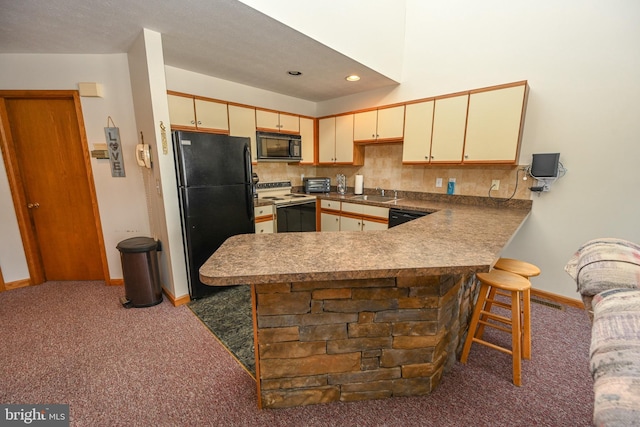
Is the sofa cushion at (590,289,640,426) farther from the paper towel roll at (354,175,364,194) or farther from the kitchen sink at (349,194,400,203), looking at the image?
the paper towel roll at (354,175,364,194)

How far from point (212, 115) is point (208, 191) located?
1.10m

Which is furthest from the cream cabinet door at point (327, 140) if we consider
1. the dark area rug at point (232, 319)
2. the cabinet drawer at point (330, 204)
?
the dark area rug at point (232, 319)

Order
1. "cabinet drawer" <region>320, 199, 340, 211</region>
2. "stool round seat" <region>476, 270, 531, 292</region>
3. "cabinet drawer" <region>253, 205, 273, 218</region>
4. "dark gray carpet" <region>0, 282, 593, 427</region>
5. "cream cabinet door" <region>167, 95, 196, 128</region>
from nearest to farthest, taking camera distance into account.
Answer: "dark gray carpet" <region>0, 282, 593, 427</region> < "stool round seat" <region>476, 270, 531, 292</region> < "cream cabinet door" <region>167, 95, 196, 128</region> < "cabinet drawer" <region>253, 205, 273, 218</region> < "cabinet drawer" <region>320, 199, 340, 211</region>

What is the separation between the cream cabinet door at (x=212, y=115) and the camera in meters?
2.95

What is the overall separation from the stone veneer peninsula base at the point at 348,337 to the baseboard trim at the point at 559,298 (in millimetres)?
1957

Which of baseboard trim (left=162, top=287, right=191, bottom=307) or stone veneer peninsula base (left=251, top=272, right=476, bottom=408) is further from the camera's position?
baseboard trim (left=162, top=287, right=191, bottom=307)

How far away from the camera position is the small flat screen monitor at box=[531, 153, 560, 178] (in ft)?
7.92

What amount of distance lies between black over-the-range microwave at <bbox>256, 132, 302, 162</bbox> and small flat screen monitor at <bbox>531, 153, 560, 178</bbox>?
290cm

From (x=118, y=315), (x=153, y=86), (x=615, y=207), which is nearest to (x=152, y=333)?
(x=118, y=315)

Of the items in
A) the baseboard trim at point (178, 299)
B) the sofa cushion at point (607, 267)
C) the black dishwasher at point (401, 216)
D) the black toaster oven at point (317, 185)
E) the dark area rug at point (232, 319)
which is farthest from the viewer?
the black toaster oven at point (317, 185)

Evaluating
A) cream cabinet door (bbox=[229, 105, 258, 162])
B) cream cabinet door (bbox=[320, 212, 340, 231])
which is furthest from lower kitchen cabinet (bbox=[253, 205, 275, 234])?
cream cabinet door (bbox=[320, 212, 340, 231])

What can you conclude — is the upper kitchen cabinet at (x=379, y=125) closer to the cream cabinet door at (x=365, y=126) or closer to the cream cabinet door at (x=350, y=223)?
the cream cabinet door at (x=365, y=126)

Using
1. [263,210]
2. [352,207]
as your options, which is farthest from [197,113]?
[352,207]

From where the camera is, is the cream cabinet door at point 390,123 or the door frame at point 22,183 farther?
the cream cabinet door at point 390,123
